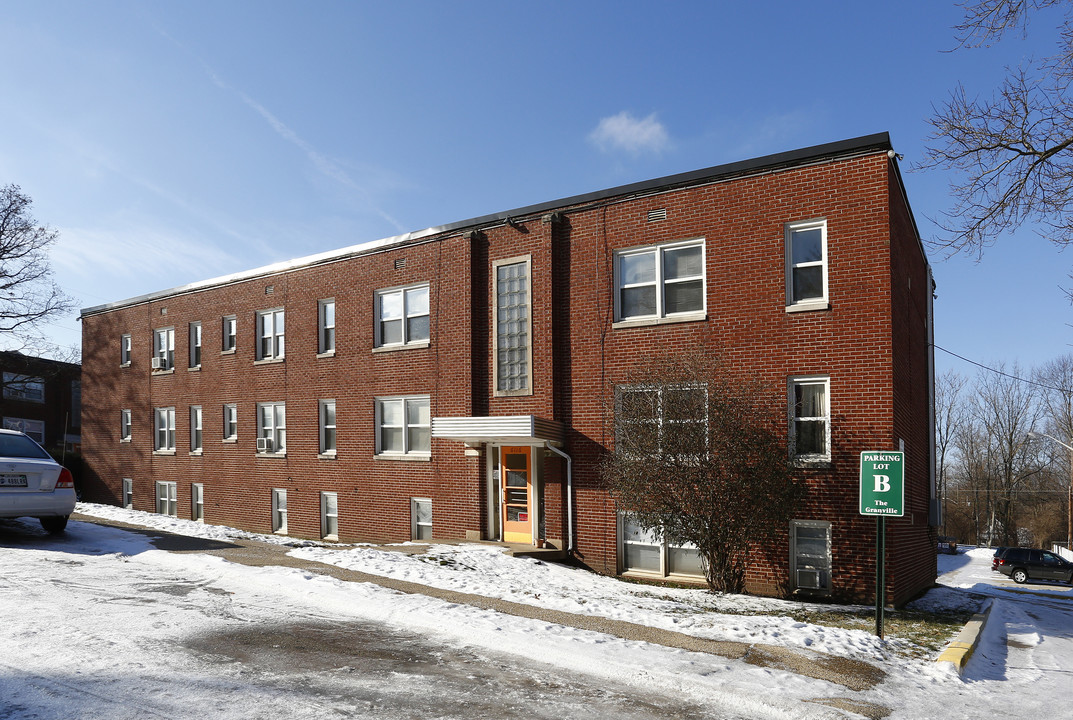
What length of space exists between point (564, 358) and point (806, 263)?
5.35 m

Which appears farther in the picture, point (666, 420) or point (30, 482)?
point (666, 420)

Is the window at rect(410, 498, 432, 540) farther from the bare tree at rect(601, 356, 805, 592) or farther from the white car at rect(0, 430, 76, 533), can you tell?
the white car at rect(0, 430, 76, 533)

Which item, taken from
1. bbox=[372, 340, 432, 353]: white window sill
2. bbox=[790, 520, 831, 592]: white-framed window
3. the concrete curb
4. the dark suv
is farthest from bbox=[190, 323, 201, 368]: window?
the dark suv

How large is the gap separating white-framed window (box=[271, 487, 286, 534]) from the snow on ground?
786 centimetres

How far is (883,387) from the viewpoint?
41.5 ft

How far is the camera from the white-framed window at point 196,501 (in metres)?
24.6

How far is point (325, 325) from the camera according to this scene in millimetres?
21172

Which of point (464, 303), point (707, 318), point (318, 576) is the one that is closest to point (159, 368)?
point (464, 303)

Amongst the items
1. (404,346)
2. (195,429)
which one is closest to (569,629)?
(404,346)

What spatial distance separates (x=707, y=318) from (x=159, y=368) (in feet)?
67.2

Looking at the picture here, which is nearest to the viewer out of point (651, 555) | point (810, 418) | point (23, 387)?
point (810, 418)

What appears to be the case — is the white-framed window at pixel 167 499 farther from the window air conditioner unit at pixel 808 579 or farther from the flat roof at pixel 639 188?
the window air conditioner unit at pixel 808 579

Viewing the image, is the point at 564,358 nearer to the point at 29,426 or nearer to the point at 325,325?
the point at 325,325

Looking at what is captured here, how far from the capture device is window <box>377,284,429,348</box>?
18.9 meters
